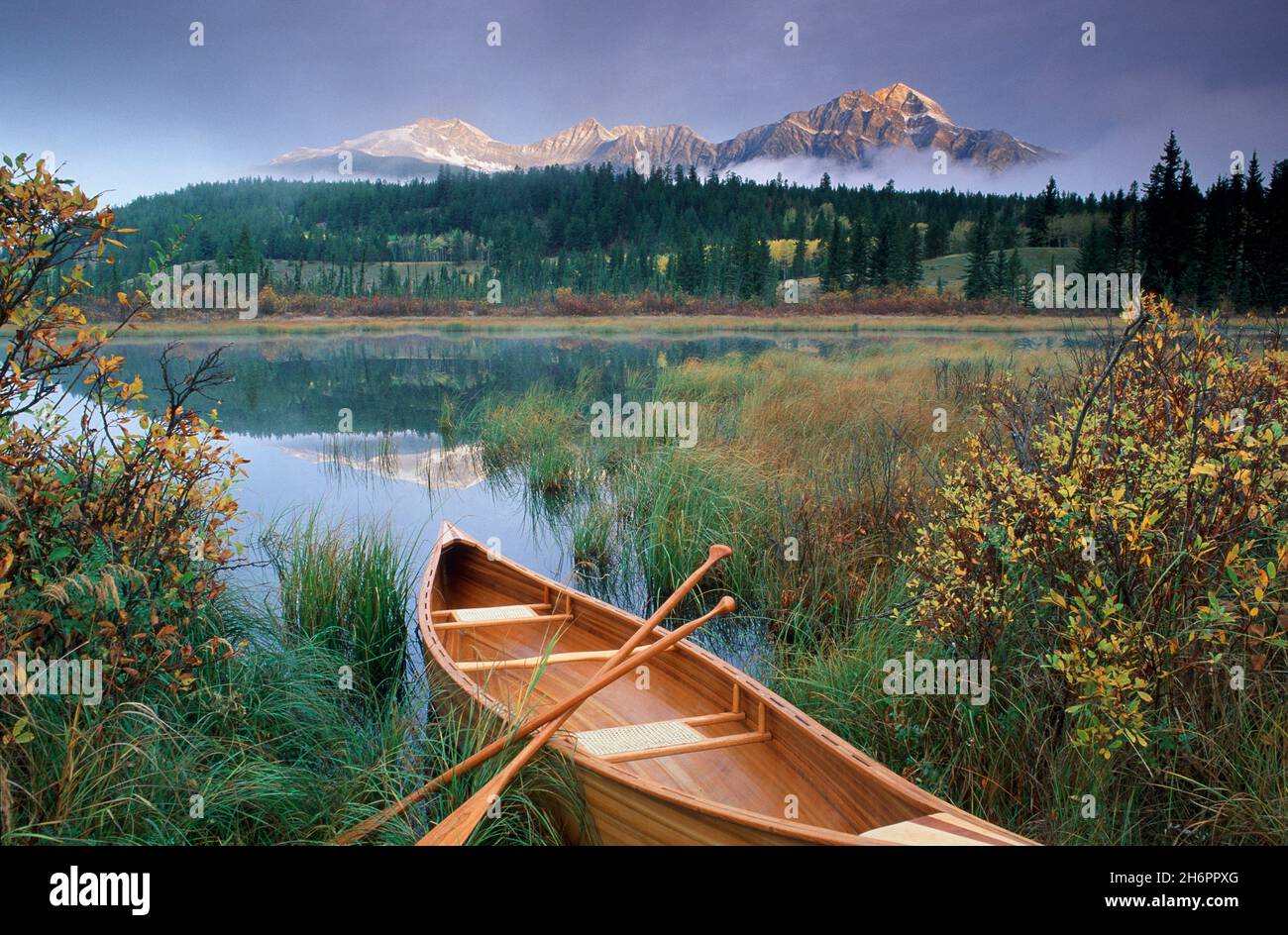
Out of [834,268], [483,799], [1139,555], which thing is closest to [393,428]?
[483,799]

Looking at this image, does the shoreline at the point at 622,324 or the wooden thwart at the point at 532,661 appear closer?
the wooden thwart at the point at 532,661

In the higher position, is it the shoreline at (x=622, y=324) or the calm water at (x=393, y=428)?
the shoreline at (x=622, y=324)

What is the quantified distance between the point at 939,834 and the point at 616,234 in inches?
1981

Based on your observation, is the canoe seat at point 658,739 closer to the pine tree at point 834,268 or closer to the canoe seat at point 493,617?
the canoe seat at point 493,617

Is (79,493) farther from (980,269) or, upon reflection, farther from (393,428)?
(980,269)

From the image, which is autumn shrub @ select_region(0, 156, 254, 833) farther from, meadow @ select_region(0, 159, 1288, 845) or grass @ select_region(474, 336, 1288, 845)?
grass @ select_region(474, 336, 1288, 845)

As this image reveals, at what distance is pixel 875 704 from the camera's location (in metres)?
3.79

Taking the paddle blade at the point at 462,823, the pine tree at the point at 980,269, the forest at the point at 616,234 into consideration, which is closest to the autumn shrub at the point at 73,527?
the paddle blade at the point at 462,823

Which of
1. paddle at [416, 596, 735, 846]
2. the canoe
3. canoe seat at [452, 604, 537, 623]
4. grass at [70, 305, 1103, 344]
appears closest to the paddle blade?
paddle at [416, 596, 735, 846]

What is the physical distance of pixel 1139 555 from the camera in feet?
9.82

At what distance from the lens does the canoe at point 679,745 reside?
2.67m
